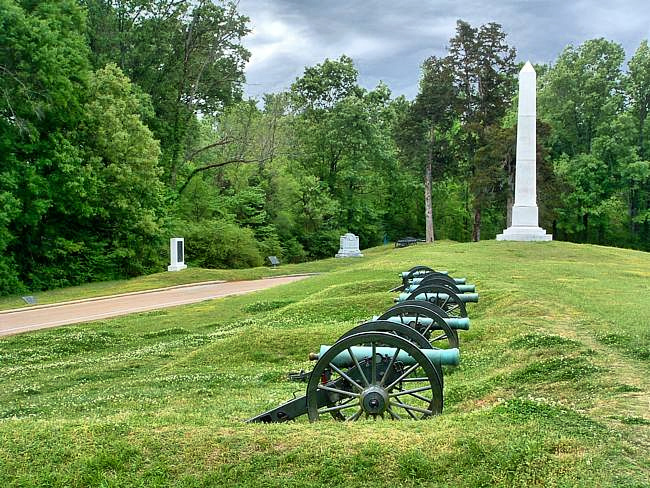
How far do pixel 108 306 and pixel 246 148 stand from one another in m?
23.2

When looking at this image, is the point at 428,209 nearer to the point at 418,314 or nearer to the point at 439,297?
the point at 439,297

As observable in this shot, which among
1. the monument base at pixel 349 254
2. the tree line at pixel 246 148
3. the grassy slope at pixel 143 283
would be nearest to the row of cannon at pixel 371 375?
the grassy slope at pixel 143 283

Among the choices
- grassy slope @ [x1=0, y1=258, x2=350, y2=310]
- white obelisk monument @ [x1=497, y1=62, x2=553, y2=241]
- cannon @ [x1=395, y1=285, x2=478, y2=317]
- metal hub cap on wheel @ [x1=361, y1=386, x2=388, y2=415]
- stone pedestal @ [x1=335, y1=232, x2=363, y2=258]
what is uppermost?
A: white obelisk monument @ [x1=497, y1=62, x2=553, y2=241]

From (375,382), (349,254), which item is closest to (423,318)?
(375,382)

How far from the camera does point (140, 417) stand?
5699mm

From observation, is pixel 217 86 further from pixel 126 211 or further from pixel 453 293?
pixel 453 293

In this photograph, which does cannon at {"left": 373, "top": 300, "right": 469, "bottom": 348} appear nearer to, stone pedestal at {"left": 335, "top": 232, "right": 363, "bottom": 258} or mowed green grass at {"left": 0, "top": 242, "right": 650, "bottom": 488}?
mowed green grass at {"left": 0, "top": 242, "right": 650, "bottom": 488}

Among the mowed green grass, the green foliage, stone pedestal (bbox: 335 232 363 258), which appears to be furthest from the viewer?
stone pedestal (bbox: 335 232 363 258)

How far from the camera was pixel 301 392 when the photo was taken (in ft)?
26.6

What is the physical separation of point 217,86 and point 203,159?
521 centimetres

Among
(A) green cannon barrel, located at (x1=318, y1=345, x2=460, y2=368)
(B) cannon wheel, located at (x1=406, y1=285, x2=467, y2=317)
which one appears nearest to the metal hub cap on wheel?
(A) green cannon barrel, located at (x1=318, y1=345, x2=460, y2=368)

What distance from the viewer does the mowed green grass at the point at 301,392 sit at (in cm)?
442

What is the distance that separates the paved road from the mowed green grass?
5.72ft

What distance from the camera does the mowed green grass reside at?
4418 millimetres
